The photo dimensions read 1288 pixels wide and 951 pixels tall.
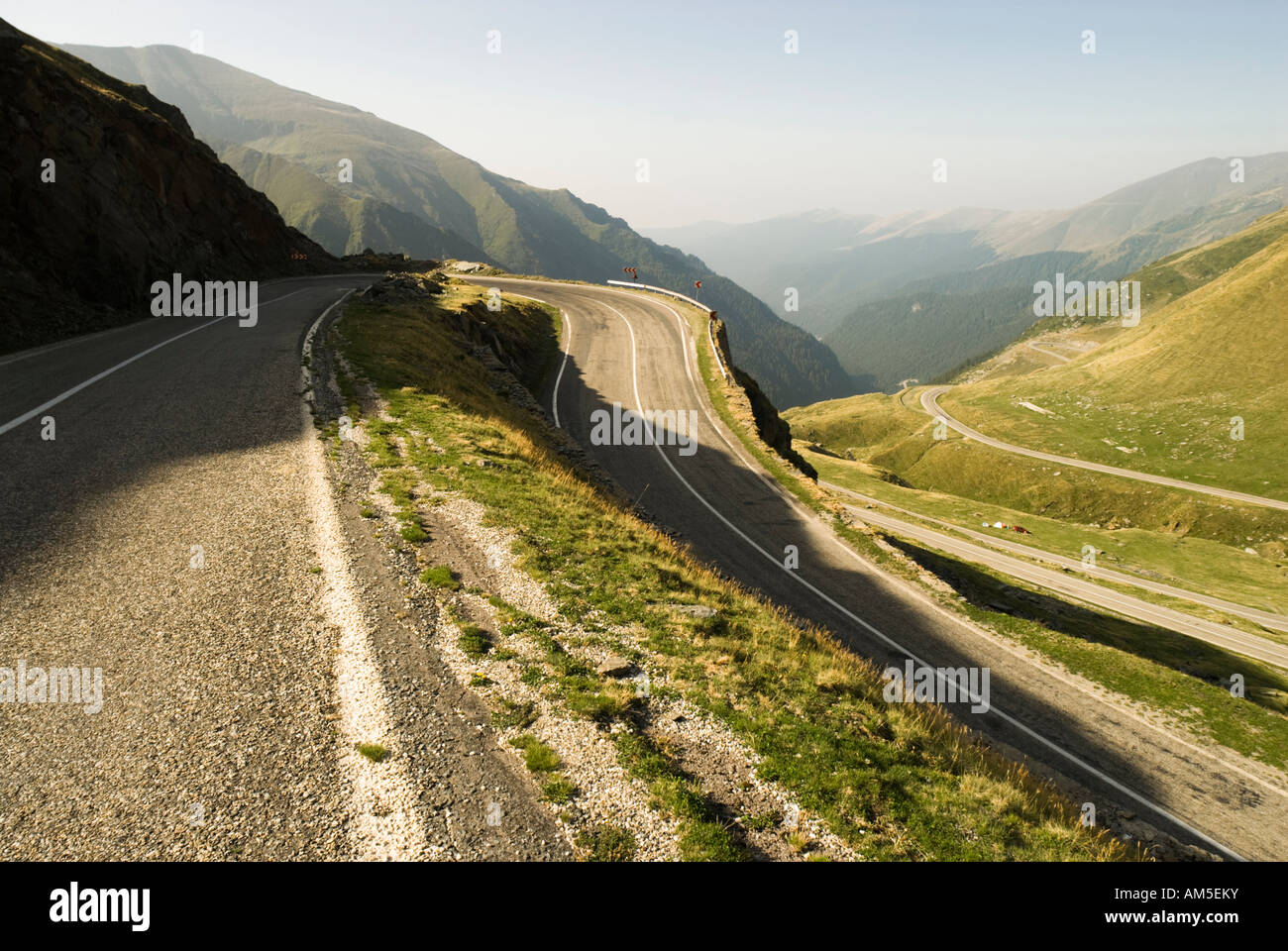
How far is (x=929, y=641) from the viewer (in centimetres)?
2361

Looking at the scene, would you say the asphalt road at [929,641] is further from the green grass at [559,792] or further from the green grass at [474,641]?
the green grass at [474,641]

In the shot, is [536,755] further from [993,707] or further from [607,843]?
[993,707]

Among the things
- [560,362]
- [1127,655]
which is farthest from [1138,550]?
[560,362]

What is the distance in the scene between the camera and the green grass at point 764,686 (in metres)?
8.55

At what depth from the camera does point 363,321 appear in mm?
33094

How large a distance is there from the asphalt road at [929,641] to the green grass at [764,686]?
7800mm

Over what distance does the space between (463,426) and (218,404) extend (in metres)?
7.78

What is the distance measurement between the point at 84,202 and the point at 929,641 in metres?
47.2

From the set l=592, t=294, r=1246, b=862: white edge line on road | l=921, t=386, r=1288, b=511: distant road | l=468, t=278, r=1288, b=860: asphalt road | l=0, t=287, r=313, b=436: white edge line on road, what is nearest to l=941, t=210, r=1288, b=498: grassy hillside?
l=921, t=386, r=1288, b=511: distant road

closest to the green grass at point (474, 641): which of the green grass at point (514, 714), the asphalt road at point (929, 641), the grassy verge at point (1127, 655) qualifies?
the green grass at point (514, 714)

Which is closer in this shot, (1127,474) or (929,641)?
(929,641)

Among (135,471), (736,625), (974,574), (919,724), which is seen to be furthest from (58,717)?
(974,574)

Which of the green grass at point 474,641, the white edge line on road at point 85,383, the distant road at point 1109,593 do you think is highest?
the white edge line on road at point 85,383

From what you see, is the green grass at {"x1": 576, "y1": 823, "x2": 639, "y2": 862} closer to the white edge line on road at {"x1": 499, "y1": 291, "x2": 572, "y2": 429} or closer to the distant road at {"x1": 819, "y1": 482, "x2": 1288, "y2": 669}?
the white edge line on road at {"x1": 499, "y1": 291, "x2": 572, "y2": 429}
